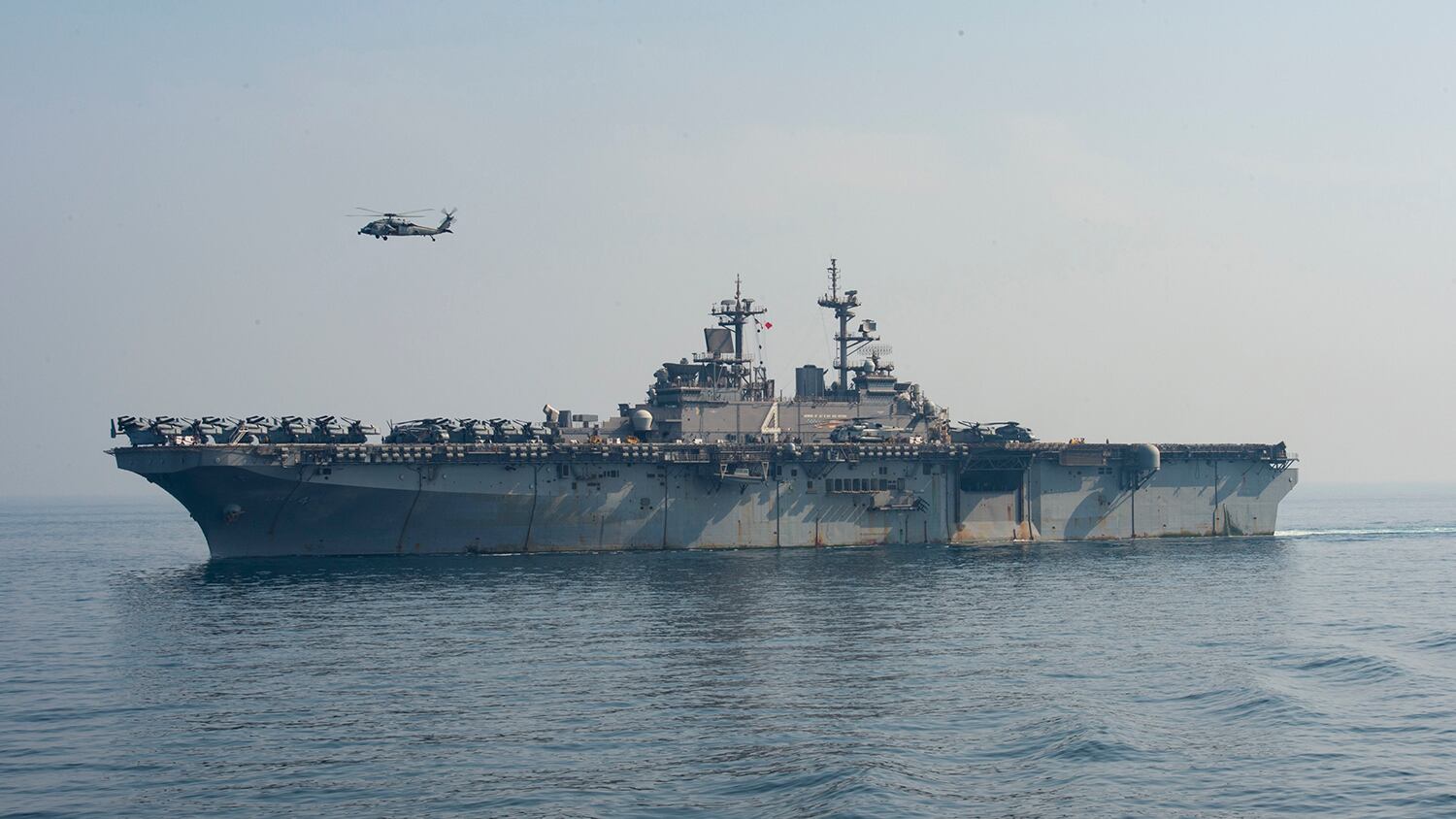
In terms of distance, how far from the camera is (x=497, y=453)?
4566 cm

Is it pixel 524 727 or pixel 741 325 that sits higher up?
pixel 741 325

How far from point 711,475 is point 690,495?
111 cm

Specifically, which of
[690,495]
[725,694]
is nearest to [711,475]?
[690,495]

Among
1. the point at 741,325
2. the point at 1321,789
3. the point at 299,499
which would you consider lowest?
the point at 1321,789

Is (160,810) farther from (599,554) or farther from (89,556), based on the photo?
(89,556)

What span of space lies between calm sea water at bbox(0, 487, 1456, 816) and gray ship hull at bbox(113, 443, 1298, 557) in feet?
10.0

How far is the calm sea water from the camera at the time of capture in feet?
59.3

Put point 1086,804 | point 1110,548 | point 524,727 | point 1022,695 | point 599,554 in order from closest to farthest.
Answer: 1. point 1086,804
2. point 524,727
3. point 1022,695
4. point 599,554
5. point 1110,548

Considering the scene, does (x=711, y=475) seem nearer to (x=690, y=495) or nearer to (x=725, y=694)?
(x=690, y=495)

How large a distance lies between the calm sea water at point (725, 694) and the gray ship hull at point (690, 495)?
306cm

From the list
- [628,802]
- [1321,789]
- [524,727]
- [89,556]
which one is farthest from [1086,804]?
[89,556]

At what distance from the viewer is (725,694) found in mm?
23938

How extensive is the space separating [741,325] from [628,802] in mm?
40815

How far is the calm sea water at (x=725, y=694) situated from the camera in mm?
18062
